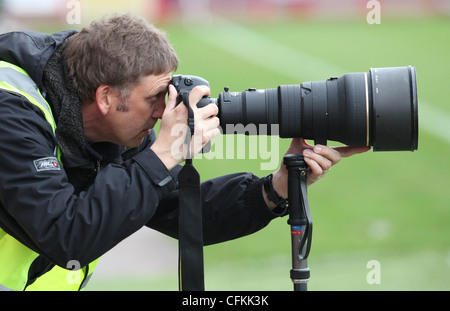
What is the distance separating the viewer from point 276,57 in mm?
15430

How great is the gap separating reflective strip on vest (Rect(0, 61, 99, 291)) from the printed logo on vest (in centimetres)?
15

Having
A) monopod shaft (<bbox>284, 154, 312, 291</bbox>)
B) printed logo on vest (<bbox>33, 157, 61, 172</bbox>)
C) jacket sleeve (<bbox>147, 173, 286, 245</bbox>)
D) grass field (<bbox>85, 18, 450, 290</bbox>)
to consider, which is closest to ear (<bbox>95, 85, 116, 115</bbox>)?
printed logo on vest (<bbox>33, 157, 61, 172</bbox>)

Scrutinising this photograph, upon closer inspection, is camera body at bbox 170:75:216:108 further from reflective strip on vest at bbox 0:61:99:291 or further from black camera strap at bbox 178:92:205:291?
reflective strip on vest at bbox 0:61:99:291

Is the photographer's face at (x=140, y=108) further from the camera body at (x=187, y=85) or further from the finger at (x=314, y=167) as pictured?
the finger at (x=314, y=167)

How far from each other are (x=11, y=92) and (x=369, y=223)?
18.6 ft

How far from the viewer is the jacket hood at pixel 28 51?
8.65 ft

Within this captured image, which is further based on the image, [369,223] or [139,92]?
[369,223]

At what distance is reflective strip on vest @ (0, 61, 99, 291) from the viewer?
2.56 metres

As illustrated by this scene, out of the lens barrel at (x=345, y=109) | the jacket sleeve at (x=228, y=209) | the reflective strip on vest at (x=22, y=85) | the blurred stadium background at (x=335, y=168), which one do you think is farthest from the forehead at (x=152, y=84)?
the blurred stadium background at (x=335, y=168)

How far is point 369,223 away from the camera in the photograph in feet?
25.3

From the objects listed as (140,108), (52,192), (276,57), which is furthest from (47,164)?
(276,57)

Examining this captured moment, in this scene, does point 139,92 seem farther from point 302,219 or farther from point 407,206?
point 407,206

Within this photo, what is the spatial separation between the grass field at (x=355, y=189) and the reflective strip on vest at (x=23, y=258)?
2370mm
